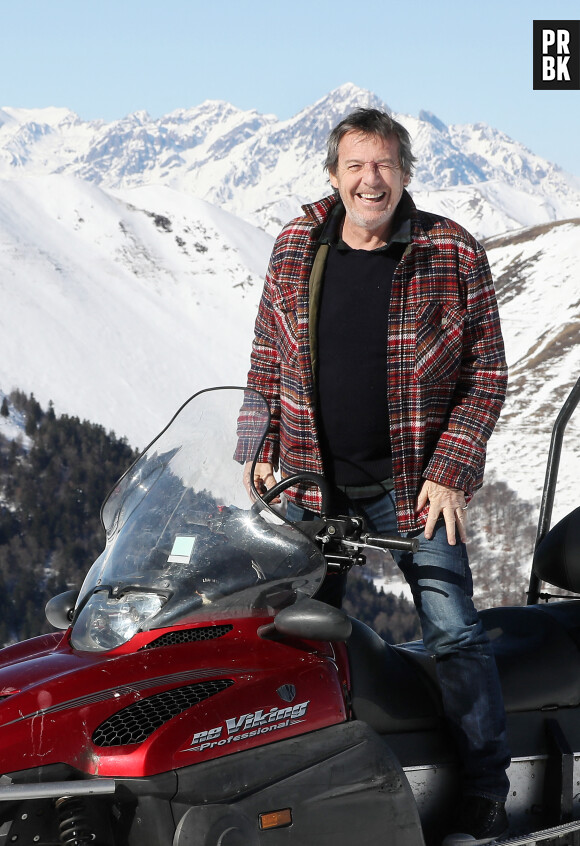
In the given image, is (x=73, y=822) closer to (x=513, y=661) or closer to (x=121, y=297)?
(x=513, y=661)

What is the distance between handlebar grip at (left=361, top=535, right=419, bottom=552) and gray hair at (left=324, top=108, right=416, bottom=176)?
1.12 metres

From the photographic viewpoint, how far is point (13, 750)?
1858 millimetres

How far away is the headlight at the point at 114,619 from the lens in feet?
7.11

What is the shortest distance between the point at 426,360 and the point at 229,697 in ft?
3.77

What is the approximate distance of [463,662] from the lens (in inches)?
104

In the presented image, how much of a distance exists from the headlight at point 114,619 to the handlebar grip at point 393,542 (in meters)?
0.57

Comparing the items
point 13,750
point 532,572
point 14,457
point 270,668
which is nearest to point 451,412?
point 532,572

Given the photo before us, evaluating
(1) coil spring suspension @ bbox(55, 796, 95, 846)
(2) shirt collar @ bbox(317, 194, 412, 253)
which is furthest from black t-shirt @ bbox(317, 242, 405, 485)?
(1) coil spring suspension @ bbox(55, 796, 95, 846)

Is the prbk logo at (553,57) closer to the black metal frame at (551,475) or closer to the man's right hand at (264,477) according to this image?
the black metal frame at (551,475)

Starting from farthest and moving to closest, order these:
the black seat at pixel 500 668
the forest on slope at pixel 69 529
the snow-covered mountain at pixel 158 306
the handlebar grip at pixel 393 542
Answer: the snow-covered mountain at pixel 158 306 < the forest on slope at pixel 69 529 < the black seat at pixel 500 668 < the handlebar grip at pixel 393 542

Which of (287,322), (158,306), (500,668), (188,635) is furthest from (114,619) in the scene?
(158,306)

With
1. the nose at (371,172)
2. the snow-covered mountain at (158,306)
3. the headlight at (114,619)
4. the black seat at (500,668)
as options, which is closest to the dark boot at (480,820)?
the black seat at (500,668)

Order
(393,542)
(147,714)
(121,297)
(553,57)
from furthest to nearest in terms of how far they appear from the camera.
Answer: (121,297) < (553,57) < (393,542) < (147,714)

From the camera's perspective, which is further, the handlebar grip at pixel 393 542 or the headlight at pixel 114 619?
the handlebar grip at pixel 393 542
